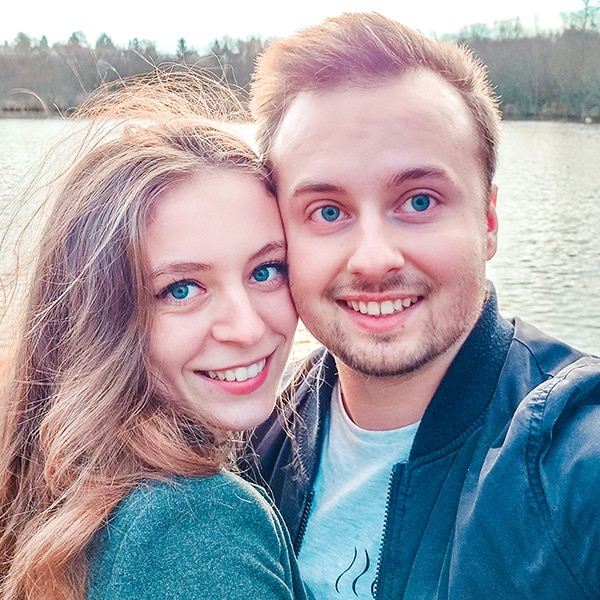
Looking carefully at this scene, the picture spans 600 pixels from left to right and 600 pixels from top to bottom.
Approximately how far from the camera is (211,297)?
66.0 inches

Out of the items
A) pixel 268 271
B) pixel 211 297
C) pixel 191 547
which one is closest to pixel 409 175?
pixel 268 271

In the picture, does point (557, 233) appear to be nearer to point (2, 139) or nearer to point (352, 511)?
point (352, 511)

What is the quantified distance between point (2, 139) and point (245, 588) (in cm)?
3230

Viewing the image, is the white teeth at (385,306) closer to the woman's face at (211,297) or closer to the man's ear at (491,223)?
the woman's face at (211,297)

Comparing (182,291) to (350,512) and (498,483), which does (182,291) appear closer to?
(350,512)

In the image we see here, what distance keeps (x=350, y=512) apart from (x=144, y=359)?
2.12ft

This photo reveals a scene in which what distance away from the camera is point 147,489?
4.69 feet

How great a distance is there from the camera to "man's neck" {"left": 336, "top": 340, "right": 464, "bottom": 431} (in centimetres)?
181

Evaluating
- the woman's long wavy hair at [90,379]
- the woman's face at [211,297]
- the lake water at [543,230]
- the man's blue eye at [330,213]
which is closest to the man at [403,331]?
the man's blue eye at [330,213]

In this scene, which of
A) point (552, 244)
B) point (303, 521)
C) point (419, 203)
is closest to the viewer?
point (419, 203)

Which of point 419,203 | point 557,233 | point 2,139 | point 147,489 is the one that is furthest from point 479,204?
point 2,139

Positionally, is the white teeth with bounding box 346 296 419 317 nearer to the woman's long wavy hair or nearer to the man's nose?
the man's nose

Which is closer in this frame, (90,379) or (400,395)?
(90,379)

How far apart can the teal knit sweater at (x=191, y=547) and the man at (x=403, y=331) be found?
34 centimetres
